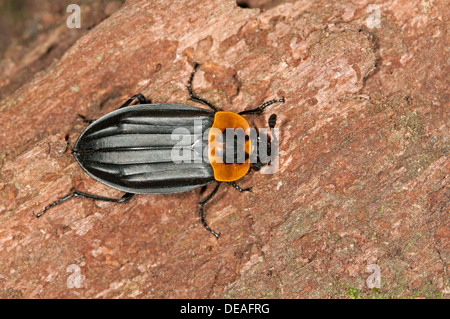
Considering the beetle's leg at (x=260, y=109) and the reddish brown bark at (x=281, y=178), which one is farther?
the beetle's leg at (x=260, y=109)

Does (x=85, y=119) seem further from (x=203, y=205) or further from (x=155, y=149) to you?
(x=203, y=205)

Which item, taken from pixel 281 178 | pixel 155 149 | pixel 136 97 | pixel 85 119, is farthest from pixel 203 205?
pixel 85 119

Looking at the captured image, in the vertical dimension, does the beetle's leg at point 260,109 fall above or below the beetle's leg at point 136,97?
below

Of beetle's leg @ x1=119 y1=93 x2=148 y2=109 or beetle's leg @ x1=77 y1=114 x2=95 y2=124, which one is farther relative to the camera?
beetle's leg @ x1=77 y1=114 x2=95 y2=124

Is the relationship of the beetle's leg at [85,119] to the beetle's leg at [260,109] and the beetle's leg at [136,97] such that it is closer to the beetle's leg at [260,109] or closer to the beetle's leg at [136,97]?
the beetle's leg at [136,97]

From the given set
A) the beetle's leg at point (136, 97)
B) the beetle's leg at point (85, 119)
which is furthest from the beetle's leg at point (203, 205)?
the beetle's leg at point (85, 119)

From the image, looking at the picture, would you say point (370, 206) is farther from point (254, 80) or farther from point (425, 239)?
point (254, 80)

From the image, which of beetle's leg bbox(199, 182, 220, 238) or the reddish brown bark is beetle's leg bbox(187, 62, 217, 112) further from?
beetle's leg bbox(199, 182, 220, 238)

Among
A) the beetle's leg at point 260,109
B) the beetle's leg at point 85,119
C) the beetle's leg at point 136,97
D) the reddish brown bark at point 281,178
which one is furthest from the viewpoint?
the beetle's leg at point 85,119

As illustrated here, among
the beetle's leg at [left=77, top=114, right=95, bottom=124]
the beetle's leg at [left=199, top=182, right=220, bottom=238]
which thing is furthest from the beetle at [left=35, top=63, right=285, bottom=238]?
the beetle's leg at [left=77, top=114, right=95, bottom=124]
